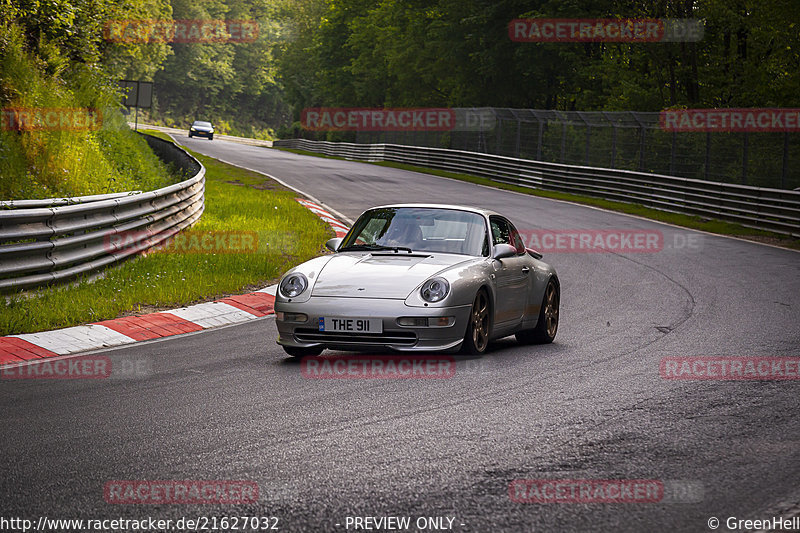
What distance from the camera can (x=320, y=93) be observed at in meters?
86.4

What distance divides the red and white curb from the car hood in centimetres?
207

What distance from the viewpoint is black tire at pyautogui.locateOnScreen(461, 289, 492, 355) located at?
26.2 feet

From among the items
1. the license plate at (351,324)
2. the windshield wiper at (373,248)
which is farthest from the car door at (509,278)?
the license plate at (351,324)

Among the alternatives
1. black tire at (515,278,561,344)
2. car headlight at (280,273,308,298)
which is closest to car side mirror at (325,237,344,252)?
car headlight at (280,273,308,298)

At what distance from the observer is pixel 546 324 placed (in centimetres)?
962

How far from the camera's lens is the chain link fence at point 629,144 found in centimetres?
2484

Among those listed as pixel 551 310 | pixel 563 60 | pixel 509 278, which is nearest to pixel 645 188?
pixel 563 60

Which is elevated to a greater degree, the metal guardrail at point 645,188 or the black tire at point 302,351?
the metal guardrail at point 645,188

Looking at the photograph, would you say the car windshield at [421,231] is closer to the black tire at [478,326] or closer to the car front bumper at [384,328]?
the black tire at [478,326]

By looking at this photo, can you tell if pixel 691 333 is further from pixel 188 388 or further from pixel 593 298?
pixel 188 388

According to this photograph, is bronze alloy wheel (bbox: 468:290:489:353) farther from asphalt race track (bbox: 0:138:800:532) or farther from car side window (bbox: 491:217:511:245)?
car side window (bbox: 491:217:511:245)

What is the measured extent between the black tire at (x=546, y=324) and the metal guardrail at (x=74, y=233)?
4.85 m

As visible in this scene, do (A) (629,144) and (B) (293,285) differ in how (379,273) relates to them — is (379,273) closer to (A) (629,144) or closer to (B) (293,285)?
(B) (293,285)

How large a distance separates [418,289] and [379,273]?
1.43 ft
